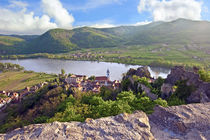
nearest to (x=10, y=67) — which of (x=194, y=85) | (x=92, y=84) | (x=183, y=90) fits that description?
(x=92, y=84)

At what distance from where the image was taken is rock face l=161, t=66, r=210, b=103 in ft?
56.4

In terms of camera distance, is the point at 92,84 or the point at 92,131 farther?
the point at 92,84

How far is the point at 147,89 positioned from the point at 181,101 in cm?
673

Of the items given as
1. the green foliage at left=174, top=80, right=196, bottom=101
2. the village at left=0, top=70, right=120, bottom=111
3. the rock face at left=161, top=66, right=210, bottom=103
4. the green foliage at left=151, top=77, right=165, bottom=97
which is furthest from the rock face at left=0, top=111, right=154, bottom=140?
the village at left=0, top=70, right=120, bottom=111

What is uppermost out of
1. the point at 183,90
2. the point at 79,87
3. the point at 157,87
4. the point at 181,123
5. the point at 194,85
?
the point at 194,85

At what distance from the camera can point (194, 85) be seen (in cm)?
1900

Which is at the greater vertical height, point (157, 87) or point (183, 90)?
point (183, 90)

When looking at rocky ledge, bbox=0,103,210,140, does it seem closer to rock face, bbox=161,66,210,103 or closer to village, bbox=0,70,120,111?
rock face, bbox=161,66,210,103

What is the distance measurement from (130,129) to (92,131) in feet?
8.15

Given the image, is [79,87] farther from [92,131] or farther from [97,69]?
[97,69]

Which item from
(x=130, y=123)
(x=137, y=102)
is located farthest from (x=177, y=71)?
(x=130, y=123)

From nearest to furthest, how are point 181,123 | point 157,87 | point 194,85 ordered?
1. point 181,123
2. point 194,85
3. point 157,87

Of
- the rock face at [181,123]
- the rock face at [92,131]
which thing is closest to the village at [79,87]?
the rock face at [181,123]

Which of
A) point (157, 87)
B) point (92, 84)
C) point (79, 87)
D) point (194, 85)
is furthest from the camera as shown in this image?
point (92, 84)
